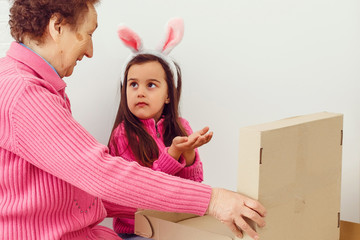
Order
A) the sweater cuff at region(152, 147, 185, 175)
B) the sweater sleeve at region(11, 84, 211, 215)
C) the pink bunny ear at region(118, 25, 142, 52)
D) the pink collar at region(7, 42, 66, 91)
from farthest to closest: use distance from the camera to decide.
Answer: the pink bunny ear at region(118, 25, 142, 52) → the sweater cuff at region(152, 147, 185, 175) → the pink collar at region(7, 42, 66, 91) → the sweater sleeve at region(11, 84, 211, 215)

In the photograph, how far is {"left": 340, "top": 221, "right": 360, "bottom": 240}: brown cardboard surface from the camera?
1.25m

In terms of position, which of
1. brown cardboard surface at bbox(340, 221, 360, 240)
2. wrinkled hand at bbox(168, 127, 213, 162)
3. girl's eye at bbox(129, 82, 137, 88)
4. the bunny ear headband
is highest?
the bunny ear headband

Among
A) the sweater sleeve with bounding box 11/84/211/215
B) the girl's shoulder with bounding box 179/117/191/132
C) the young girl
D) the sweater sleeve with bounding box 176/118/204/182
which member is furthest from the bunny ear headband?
the sweater sleeve with bounding box 11/84/211/215

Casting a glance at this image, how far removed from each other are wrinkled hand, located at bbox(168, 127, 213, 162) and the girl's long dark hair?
13cm

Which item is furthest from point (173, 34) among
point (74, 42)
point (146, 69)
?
point (74, 42)

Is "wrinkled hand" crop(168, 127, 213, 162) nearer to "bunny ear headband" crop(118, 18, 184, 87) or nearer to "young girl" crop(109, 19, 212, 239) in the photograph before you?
"young girl" crop(109, 19, 212, 239)

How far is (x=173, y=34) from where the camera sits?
154cm

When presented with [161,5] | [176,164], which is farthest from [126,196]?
[161,5]

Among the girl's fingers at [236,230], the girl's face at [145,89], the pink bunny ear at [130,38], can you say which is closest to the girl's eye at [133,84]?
the girl's face at [145,89]

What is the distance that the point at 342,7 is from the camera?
62.0 inches

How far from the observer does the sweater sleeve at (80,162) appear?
885 mm

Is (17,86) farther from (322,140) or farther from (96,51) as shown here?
(96,51)

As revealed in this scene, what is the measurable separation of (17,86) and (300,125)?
55 cm

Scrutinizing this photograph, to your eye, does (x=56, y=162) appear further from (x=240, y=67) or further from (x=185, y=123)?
(x=240, y=67)
